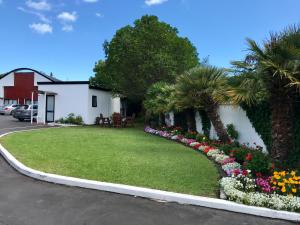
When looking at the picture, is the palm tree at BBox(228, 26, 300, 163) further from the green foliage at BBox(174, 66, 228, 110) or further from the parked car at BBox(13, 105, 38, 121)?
the parked car at BBox(13, 105, 38, 121)

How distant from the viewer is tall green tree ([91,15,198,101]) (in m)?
23.6

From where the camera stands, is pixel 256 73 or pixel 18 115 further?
pixel 18 115

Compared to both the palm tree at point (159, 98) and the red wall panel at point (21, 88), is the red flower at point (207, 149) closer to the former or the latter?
the palm tree at point (159, 98)

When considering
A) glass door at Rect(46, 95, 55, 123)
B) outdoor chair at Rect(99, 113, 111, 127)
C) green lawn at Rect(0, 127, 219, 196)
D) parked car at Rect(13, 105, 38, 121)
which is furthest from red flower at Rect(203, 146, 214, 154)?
parked car at Rect(13, 105, 38, 121)

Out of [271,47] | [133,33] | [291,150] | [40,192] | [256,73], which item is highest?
[133,33]

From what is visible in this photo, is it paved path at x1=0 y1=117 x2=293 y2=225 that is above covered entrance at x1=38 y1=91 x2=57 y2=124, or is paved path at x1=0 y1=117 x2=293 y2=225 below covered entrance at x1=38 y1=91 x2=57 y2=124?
below

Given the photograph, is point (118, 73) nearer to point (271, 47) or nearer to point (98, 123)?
point (98, 123)

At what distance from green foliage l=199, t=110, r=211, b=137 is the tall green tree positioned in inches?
343

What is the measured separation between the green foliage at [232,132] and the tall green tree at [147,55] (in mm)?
11459

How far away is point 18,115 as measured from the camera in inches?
1120

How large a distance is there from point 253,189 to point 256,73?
320 cm

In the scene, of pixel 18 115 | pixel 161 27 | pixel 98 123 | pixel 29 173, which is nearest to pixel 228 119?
pixel 29 173

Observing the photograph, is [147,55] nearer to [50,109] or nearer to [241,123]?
[50,109]

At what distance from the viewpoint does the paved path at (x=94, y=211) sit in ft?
16.3
